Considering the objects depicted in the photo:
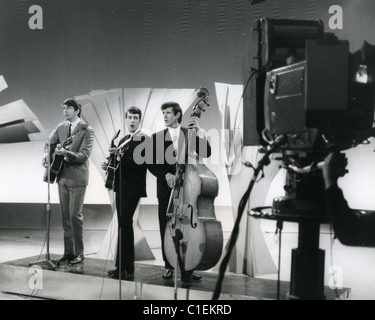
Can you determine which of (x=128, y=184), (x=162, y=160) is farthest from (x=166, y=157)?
(x=128, y=184)

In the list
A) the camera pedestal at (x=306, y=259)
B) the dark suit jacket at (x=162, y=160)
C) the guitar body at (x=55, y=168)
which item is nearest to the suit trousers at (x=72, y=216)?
the guitar body at (x=55, y=168)

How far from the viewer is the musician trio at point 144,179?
302 cm

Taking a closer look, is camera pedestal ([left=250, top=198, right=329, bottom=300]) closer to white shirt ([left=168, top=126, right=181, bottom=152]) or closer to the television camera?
the television camera

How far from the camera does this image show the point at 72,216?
12.5 ft

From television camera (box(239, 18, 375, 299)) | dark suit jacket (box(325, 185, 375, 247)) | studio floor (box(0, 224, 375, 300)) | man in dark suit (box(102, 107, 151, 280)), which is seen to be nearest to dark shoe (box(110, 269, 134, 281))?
man in dark suit (box(102, 107, 151, 280))

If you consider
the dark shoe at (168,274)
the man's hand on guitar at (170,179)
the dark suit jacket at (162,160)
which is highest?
the dark suit jacket at (162,160)

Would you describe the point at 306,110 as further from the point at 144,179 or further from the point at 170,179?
the point at 144,179

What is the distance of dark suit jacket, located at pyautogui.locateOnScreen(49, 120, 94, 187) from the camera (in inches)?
150

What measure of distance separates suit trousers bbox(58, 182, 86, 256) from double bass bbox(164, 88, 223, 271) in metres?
1.08

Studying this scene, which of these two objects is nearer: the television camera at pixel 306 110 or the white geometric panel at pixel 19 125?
the television camera at pixel 306 110

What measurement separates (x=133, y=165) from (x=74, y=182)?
2.37 feet

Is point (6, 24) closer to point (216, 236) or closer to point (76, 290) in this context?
point (76, 290)

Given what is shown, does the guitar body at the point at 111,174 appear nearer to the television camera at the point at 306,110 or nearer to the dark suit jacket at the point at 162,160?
the dark suit jacket at the point at 162,160
